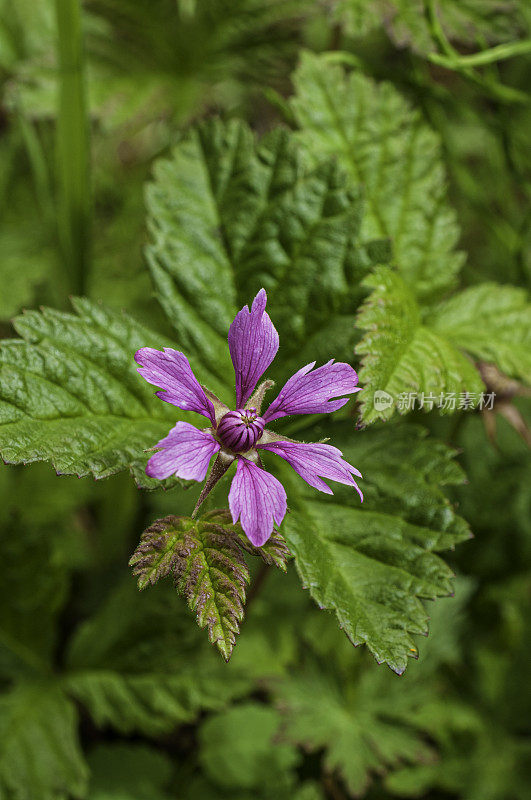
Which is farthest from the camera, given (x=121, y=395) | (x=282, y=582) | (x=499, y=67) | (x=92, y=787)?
(x=499, y=67)

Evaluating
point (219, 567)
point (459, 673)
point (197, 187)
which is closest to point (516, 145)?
point (197, 187)

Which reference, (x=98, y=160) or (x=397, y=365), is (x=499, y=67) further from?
(x=397, y=365)

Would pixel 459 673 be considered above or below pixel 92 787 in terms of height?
below

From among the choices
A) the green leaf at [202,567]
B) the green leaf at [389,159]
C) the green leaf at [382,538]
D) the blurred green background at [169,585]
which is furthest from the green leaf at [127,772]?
the green leaf at [389,159]

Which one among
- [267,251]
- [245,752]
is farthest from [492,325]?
[245,752]

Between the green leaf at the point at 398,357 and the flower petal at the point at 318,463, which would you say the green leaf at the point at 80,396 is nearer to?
the flower petal at the point at 318,463
